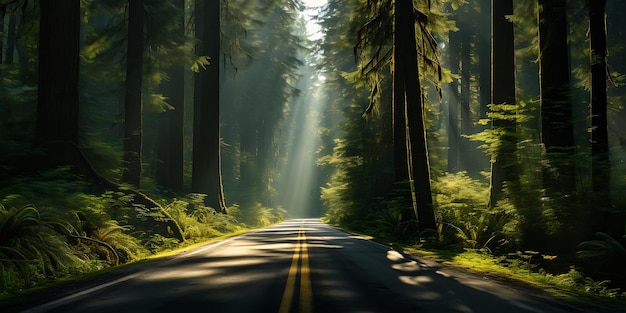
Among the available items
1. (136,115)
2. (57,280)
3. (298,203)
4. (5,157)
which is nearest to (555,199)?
(57,280)

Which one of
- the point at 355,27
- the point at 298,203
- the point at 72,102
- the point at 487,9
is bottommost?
the point at 298,203

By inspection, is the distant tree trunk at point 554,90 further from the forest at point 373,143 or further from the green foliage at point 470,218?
the green foliage at point 470,218

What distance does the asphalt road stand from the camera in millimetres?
6289

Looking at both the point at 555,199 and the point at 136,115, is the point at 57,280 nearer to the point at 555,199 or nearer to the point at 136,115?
the point at 555,199

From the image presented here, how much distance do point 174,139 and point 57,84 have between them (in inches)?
483

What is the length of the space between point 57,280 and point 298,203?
104 meters

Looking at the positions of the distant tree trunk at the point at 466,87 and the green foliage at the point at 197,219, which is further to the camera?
the distant tree trunk at the point at 466,87

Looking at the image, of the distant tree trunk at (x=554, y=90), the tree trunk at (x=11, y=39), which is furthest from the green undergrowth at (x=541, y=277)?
the tree trunk at (x=11, y=39)

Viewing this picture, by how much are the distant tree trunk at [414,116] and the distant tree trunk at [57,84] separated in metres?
11.0

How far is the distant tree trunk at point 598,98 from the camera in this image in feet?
37.6

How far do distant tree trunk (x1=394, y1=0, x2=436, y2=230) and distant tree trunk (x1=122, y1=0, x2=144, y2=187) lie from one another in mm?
10485

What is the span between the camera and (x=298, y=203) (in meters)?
112

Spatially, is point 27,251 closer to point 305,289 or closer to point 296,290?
point 296,290

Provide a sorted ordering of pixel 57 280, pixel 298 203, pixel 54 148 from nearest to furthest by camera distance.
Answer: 1. pixel 57 280
2. pixel 54 148
3. pixel 298 203
